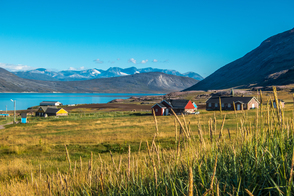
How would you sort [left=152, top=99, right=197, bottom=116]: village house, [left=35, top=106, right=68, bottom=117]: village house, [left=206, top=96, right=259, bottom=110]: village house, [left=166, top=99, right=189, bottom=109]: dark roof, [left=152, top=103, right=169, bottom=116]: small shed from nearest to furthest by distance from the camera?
[left=206, top=96, right=259, bottom=110]: village house < [left=152, top=99, right=197, bottom=116]: village house < [left=152, top=103, right=169, bottom=116]: small shed < [left=166, top=99, right=189, bottom=109]: dark roof < [left=35, top=106, right=68, bottom=117]: village house

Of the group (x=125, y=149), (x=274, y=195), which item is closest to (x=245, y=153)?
(x=274, y=195)

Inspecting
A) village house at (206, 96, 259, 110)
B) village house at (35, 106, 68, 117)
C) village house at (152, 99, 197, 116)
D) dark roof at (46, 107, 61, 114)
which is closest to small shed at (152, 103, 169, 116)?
village house at (152, 99, 197, 116)

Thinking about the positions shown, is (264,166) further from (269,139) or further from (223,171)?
(269,139)

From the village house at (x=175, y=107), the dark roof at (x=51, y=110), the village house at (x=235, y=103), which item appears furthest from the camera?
the dark roof at (x=51, y=110)

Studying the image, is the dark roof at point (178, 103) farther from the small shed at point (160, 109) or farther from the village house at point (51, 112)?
the village house at point (51, 112)

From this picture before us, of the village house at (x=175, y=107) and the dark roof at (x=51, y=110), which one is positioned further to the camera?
the dark roof at (x=51, y=110)

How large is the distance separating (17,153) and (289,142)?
17.8 m

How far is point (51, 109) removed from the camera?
73.6 metres

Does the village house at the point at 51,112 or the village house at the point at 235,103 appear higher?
the village house at the point at 235,103

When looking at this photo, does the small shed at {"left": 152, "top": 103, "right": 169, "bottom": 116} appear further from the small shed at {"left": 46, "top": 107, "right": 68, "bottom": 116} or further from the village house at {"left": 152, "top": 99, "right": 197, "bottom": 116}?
the small shed at {"left": 46, "top": 107, "right": 68, "bottom": 116}

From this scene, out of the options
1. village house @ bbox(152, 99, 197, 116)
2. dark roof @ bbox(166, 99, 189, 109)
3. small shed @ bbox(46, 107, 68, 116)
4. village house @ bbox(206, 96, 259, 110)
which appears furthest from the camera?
small shed @ bbox(46, 107, 68, 116)

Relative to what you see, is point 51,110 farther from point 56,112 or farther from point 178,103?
point 178,103

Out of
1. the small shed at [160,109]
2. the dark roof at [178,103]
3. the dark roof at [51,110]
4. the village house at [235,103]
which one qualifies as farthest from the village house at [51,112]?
the village house at [235,103]

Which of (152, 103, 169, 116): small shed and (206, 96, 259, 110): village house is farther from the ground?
(206, 96, 259, 110): village house
